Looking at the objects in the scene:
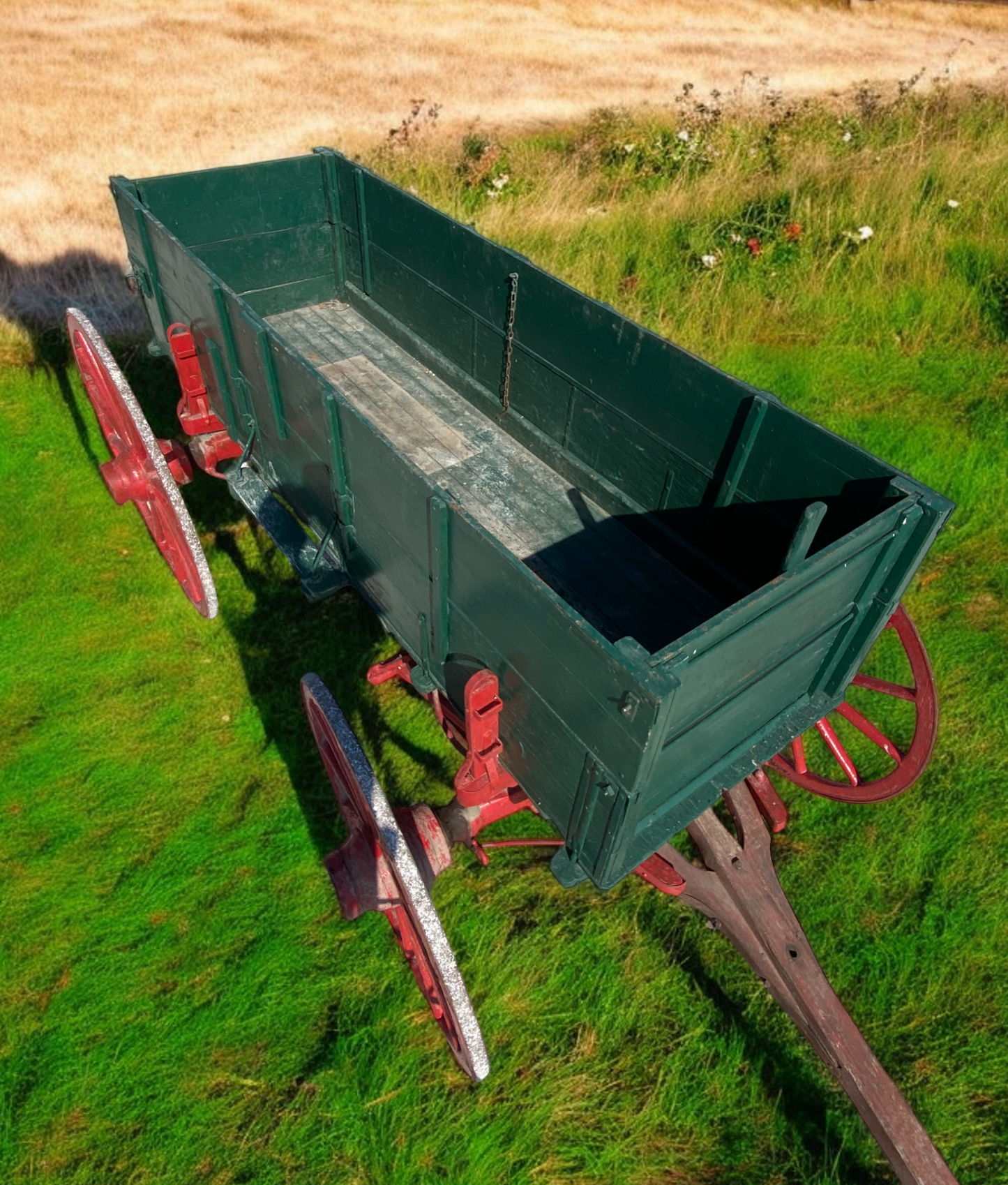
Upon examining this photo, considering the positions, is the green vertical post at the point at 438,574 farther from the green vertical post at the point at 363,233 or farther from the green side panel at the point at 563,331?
the green vertical post at the point at 363,233

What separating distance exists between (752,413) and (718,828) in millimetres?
1747

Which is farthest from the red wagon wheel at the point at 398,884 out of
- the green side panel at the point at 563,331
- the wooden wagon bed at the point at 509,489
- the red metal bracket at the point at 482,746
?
the green side panel at the point at 563,331

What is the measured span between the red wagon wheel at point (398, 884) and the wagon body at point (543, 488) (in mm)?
492

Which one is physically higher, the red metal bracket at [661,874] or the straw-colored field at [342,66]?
the red metal bracket at [661,874]

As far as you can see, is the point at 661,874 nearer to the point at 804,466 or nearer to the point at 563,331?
the point at 804,466

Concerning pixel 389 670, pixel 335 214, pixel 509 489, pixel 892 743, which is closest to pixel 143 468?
pixel 389 670

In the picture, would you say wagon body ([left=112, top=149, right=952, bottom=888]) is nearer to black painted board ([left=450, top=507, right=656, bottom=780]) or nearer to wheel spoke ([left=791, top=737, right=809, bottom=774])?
black painted board ([left=450, top=507, right=656, bottom=780])

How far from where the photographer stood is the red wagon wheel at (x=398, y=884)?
252 centimetres

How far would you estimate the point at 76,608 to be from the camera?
16.7ft

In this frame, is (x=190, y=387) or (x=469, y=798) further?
(x=190, y=387)

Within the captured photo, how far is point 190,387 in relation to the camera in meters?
4.45

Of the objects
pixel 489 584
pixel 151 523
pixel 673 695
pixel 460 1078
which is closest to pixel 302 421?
pixel 489 584

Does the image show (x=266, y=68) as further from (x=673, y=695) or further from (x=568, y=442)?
(x=673, y=695)

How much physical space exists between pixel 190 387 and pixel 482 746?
291 centimetres
